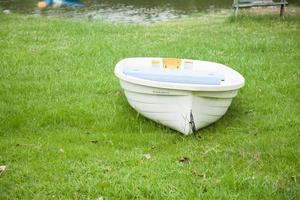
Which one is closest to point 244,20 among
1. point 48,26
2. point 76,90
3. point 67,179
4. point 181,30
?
point 181,30

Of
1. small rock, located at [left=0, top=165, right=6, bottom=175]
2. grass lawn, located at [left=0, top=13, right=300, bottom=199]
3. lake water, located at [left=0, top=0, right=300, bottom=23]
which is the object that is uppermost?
small rock, located at [left=0, top=165, right=6, bottom=175]

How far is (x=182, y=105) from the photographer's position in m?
5.36

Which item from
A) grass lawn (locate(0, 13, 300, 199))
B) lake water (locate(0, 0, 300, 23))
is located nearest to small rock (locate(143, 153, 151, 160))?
grass lawn (locate(0, 13, 300, 199))

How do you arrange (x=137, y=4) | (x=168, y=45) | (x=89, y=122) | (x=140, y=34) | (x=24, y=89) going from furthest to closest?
(x=137, y=4) → (x=140, y=34) → (x=168, y=45) → (x=24, y=89) → (x=89, y=122)

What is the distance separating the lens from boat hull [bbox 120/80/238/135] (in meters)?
5.33

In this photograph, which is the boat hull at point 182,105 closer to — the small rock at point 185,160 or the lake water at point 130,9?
the small rock at point 185,160

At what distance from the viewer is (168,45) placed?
415 inches

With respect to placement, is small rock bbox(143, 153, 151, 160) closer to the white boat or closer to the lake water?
the white boat

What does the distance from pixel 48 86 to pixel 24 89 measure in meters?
0.39

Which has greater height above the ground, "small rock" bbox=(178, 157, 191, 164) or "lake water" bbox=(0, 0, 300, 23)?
"small rock" bbox=(178, 157, 191, 164)

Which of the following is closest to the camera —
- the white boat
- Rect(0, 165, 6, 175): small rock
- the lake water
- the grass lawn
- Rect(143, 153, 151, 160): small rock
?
the grass lawn

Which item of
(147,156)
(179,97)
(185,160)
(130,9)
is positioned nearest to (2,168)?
(147,156)

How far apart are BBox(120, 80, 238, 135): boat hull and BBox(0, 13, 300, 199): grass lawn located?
0.19 metres

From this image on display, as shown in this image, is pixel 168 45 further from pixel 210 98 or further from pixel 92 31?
pixel 210 98
